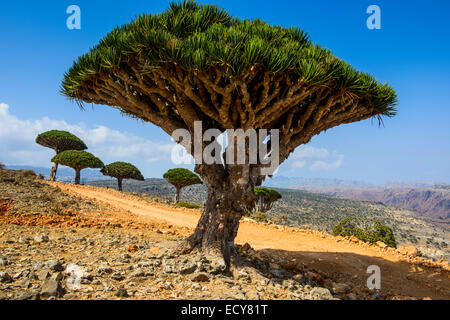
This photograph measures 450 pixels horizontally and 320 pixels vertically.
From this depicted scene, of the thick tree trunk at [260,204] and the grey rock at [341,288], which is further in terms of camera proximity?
the thick tree trunk at [260,204]

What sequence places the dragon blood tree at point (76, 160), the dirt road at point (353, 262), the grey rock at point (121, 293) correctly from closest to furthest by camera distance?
1. the grey rock at point (121, 293)
2. the dirt road at point (353, 262)
3. the dragon blood tree at point (76, 160)

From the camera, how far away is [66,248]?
19.7 feet

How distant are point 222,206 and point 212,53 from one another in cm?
315

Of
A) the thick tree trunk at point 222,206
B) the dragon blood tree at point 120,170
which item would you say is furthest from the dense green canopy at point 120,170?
the thick tree trunk at point 222,206

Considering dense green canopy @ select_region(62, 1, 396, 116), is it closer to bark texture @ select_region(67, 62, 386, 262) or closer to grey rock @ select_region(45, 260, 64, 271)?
bark texture @ select_region(67, 62, 386, 262)

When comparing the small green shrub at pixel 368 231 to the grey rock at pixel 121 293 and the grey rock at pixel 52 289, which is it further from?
the grey rock at pixel 52 289

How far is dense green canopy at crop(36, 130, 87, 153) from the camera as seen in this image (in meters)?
33.0

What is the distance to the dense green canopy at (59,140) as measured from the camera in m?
33.0

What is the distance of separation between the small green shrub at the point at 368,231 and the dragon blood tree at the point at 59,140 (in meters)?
32.4

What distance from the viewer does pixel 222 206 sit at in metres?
5.93

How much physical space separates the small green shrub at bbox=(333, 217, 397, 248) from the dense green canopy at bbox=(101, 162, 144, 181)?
2521 centimetres

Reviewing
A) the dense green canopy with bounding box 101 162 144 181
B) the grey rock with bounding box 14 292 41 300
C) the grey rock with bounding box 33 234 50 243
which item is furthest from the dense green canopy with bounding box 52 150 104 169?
the grey rock with bounding box 14 292 41 300

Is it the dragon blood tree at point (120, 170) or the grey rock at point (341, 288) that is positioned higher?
the dragon blood tree at point (120, 170)
